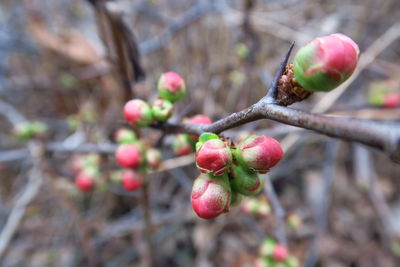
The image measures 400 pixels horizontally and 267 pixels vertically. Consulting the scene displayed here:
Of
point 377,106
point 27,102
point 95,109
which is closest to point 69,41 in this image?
point 27,102

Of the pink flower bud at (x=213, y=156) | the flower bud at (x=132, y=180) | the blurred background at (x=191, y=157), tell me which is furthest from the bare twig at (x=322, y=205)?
the pink flower bud at (x=213, y=156)

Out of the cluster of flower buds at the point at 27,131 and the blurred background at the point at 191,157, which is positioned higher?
the cluster of flower buds at the point at 27,131

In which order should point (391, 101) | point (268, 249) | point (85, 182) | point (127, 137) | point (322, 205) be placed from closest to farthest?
point (127, 137), point (268, 249), point (85, 182), point (391, 101), point (322, 205)

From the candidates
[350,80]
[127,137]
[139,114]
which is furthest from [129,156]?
[350,80]

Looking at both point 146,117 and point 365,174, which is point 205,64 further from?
point 146,117

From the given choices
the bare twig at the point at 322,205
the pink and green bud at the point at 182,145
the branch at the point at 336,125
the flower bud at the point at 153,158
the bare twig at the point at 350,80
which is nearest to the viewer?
the branch at the point at 336,125

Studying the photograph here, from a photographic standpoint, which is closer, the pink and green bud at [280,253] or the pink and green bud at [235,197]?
the pink and green bud at [235,197]

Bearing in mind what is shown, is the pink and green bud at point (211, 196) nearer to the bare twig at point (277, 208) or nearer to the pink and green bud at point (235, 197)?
the pink and green bud at point (235, 197)

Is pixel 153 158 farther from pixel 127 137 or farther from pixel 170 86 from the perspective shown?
pixel 170 86
